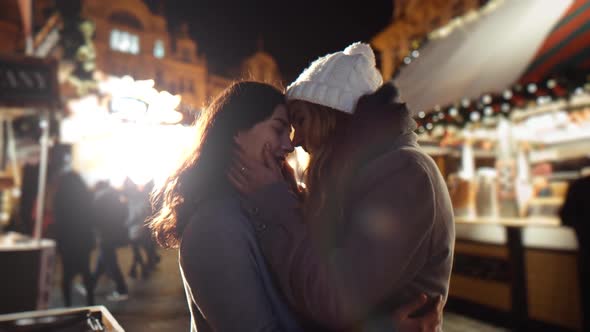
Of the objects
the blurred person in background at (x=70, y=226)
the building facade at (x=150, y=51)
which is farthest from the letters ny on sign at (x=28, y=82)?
the building facade at (x=150, y=51)

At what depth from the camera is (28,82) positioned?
5.06 m

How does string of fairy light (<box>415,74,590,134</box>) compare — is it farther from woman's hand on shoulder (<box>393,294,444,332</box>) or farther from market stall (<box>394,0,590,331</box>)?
woman's hand on shoulder (<box>393,294,444,332</box>)

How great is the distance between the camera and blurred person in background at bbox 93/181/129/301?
26.5 ft

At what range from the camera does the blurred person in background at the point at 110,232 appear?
8.06 meters

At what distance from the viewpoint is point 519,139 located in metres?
9.93

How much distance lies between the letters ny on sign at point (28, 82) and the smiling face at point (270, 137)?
4062mm

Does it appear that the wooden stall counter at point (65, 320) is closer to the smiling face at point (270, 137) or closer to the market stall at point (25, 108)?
the smiling face at point (270, 137)

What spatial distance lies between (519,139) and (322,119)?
30.1 ft

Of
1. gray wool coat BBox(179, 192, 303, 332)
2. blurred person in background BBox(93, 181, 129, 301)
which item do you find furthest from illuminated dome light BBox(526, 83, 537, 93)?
blurred person in background BBox(93, 181, 129, 301)

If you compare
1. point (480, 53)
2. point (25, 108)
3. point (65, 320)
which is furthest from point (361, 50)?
point (480, 53)

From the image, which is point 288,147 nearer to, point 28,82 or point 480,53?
point 28,82

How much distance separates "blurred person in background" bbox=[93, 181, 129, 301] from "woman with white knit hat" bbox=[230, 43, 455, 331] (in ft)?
22.8

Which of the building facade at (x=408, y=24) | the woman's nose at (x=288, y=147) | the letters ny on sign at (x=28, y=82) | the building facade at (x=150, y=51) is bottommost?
the woman's nose at (x=288, y=147)

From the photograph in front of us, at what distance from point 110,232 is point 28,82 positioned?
3779 mm
